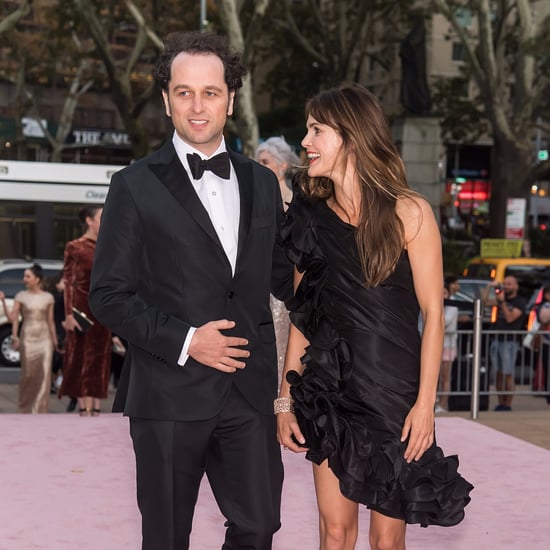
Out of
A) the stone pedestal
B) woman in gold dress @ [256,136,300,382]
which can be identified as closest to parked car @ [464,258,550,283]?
the stone pedestal

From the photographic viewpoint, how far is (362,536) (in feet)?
20.9

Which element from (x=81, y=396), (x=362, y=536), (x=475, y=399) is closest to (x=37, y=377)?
(x=81, y=396)

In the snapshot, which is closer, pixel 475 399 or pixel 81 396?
pixel 81 396

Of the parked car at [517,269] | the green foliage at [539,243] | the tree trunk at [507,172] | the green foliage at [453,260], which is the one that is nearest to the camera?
the parked car at [517,269]

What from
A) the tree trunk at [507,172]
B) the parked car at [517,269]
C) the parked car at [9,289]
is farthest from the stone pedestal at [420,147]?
the parked car at [9,289]

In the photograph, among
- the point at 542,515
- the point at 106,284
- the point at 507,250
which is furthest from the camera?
the point at 507,250

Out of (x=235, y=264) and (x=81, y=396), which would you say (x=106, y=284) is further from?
(x=81, y=396)

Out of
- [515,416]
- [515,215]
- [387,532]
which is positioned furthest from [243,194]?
[515,215]

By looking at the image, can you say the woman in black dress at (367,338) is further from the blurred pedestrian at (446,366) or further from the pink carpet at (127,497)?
the blurred pedestrian at (446,366)

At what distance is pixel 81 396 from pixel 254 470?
731 cm

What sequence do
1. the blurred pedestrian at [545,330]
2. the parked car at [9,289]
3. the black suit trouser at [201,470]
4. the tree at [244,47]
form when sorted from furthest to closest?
the tree at [244,47] → the parked car at [9,289] → the blurred pedestrian at [545,330] → the black suit trouser at [201,470]

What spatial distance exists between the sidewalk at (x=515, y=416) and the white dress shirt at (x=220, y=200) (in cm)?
667

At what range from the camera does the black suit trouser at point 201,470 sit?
3.79m

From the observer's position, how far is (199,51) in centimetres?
391
